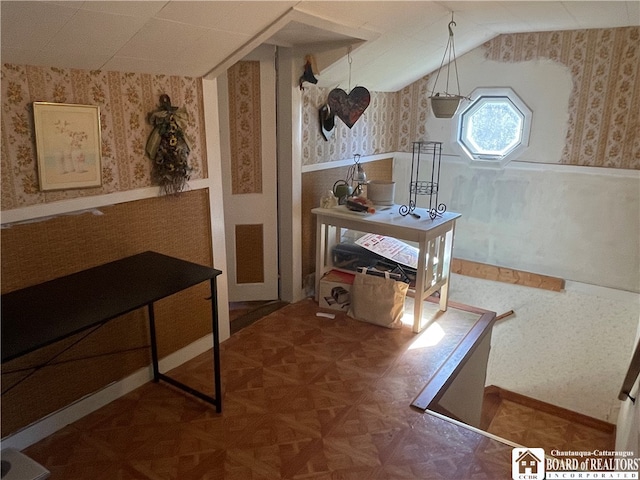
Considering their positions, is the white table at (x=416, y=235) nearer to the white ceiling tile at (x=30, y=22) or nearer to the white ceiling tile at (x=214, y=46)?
the white ceiling tile at (x=214, y=46)

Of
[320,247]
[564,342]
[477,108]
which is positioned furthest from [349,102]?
[564,342]

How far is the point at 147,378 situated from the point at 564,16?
11.2ft

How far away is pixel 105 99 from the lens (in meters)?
2.19

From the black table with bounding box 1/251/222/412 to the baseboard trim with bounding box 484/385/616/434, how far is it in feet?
9.48

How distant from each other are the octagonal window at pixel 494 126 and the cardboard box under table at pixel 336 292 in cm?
170

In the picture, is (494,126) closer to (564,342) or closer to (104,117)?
(564,342)

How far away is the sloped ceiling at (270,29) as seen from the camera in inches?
69.2

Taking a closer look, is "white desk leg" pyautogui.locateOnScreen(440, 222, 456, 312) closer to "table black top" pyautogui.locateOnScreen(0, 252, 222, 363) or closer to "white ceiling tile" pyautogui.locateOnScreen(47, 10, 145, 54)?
"table black top" pyautogui.locateOnScreen(0, 252, 222, 363)

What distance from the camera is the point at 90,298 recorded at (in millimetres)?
1895

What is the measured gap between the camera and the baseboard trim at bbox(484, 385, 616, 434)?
151 inches

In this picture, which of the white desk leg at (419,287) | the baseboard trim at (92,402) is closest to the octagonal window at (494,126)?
the white desk leg at (419,287)

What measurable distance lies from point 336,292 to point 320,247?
0.34 meters

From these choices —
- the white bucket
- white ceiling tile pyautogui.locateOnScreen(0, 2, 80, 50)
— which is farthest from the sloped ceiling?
the white bucket

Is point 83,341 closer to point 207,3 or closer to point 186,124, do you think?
point 186,124
